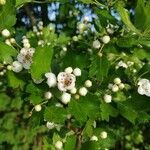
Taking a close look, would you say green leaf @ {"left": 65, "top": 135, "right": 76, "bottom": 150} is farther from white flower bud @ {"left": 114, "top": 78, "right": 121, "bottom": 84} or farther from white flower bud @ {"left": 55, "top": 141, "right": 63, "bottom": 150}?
white flower bud @ {"left": 114, "top": 78, "right": 121, "bottom": 84}

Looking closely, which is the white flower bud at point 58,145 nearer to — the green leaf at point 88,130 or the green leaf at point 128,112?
the green leaf at point 88,130

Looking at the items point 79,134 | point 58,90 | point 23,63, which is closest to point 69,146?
point 79,134

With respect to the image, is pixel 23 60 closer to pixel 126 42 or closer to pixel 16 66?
pixel 16 66

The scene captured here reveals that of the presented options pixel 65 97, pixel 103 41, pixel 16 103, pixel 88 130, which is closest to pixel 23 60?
pixel 65 97

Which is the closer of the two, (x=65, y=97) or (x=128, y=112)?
(x=65, y=97)

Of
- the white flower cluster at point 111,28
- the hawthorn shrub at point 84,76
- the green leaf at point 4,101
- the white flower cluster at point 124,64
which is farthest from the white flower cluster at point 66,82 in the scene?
the green leaf at point 4,101

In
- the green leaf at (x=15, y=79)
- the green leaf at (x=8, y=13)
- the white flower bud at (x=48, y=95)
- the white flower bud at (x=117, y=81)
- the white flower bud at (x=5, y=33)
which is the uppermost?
the green leaf at (x=8, y=13)

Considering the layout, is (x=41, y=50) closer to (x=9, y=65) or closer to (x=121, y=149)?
(x=9, y=65)
